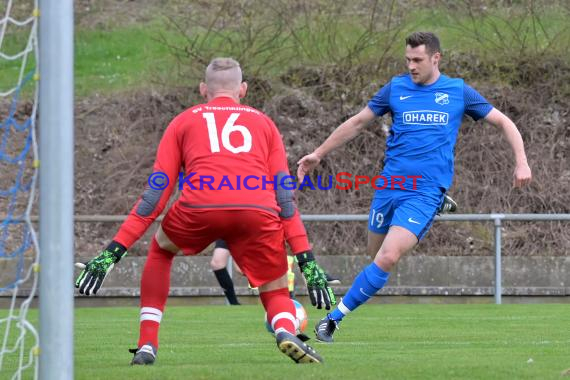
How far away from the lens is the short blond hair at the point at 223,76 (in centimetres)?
650

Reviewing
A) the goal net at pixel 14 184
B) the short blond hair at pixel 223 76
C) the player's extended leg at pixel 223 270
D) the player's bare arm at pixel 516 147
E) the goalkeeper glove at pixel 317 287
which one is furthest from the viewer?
the player's extended leg at pixel 223 270

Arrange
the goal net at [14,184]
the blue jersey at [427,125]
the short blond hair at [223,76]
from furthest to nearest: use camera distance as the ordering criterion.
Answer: the goal net at [14,184] < the blue jersey at [427,125] < the short blond hair at [223,76]

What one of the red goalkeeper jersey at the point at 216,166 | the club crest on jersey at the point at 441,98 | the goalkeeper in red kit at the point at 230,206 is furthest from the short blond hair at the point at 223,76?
the club crest on jersey at the point at 441,98

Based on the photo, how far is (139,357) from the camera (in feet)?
21.3

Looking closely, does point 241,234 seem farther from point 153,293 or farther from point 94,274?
point 94,274

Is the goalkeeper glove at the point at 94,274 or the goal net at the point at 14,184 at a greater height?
the goalkeeper glove at the point at 94,274

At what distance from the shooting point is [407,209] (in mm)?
8430

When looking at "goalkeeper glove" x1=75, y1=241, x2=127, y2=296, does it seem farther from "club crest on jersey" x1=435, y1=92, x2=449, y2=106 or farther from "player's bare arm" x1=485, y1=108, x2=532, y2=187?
"club crest on jersey" x1=435, y1=92, x2=449, y2=106

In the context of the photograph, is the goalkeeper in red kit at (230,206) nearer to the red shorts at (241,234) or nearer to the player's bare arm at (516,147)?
the red shorts at (241,234)

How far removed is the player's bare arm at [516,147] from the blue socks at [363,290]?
1156mm

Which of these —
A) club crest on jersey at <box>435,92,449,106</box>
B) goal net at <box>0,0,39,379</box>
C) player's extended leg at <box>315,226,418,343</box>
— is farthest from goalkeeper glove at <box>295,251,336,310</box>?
club crest on jersey at <box>435,92,449,106</box>

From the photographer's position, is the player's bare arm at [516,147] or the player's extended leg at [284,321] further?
the player's bare arm at [516,147]

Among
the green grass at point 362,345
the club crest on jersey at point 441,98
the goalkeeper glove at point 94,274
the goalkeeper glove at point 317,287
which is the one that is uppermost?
the club crest on jersey at point 441,98

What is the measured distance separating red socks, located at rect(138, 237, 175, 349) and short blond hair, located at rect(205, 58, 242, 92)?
0.92 meters
